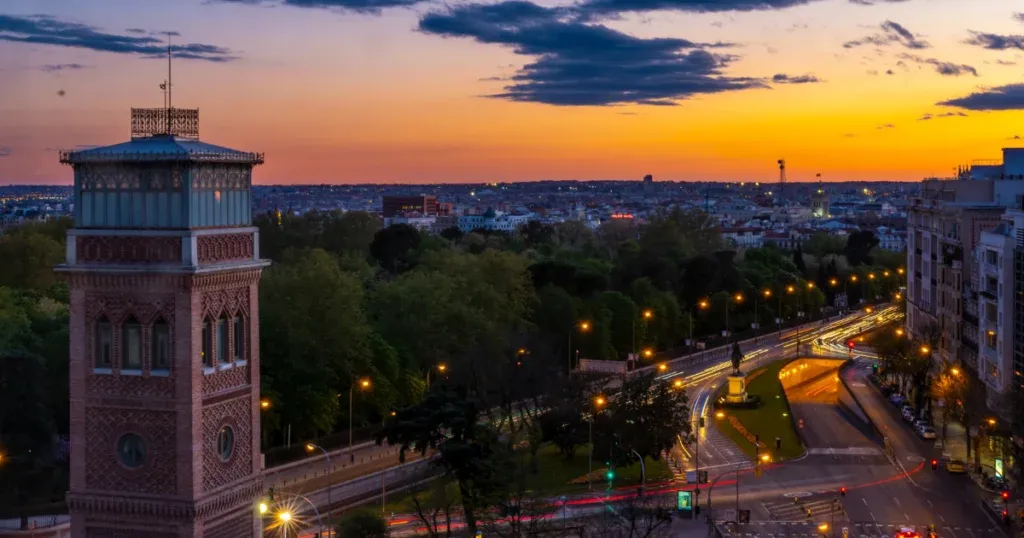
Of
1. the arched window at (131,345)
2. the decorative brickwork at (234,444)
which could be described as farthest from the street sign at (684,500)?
the arched window at (131,345)

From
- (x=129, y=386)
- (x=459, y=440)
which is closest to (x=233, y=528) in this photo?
(x=129, y=386)

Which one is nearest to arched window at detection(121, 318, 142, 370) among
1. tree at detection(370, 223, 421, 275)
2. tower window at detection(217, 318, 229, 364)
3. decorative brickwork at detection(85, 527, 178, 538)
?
tower window at detection(217, 318, 229, 364)

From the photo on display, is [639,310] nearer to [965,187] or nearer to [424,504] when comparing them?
[965,187]

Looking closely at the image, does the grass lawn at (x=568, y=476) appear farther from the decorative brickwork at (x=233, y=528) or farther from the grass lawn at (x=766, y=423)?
the decorative brickwork at (x=233, y=528)

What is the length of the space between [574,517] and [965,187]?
40.1m

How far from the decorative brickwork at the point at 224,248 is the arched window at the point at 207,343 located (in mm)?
1253

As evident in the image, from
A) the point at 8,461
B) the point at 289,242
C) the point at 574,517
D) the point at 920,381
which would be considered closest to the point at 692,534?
the point at 574,517

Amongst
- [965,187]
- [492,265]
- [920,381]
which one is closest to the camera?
[920,381]

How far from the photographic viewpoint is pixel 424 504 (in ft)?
152

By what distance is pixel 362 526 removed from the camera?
36781 millimetres

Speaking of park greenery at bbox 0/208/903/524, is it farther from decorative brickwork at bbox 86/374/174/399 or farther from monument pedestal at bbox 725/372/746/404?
decorative brickwork at bbox 86/374/174/399

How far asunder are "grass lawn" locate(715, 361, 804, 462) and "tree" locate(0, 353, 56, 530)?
2909 centimetres

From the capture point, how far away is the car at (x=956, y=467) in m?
53.8

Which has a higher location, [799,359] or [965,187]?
[965,187]
